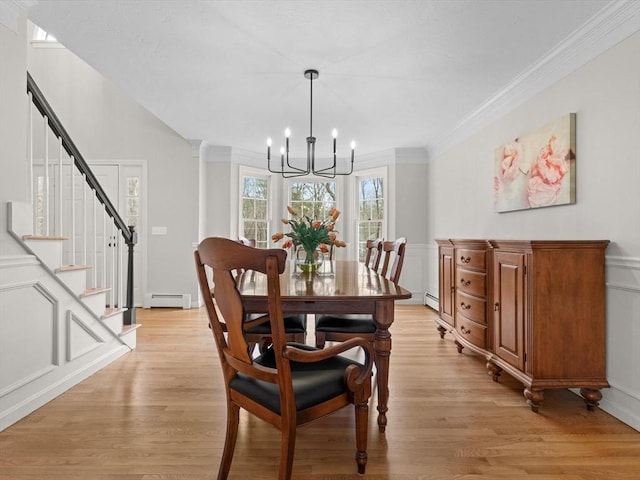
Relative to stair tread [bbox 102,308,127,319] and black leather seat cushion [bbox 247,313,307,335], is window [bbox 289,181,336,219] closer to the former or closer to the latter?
stair tread [bbox 102,308,127,319]

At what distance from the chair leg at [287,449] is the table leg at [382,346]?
0.66 metres

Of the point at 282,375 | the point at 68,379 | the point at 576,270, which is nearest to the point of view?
the point at 282,375

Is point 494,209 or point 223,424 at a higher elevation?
point 494,209

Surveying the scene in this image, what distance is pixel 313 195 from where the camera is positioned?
246 inches

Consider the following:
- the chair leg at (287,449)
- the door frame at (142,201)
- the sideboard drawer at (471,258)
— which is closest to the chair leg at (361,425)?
the chair leg at (287,449)

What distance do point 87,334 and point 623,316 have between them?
348cm

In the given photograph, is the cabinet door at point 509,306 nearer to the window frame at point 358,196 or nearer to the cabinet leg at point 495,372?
the cabinet leg at point 495,372

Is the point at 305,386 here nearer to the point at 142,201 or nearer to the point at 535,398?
the point at 535,398

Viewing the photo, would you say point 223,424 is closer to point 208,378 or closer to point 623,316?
point 208,378

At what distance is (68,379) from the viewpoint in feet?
8.00

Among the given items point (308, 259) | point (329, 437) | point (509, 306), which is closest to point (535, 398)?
point (509, 306)

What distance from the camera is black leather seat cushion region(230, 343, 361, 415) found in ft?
4.33

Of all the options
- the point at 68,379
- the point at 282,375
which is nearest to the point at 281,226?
the point at 68,379

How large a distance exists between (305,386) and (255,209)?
15.8 feet
